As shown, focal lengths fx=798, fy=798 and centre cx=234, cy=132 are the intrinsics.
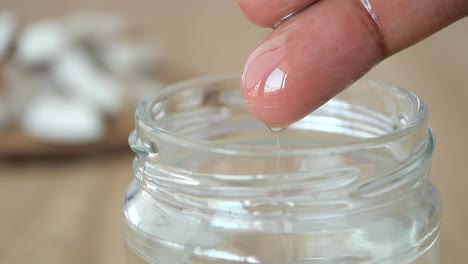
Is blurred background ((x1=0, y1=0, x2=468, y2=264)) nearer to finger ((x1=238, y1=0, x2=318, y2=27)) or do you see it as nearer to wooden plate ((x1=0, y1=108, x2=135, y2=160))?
wooden plate ((x1=0, y1=108, x2=135, y2=160))

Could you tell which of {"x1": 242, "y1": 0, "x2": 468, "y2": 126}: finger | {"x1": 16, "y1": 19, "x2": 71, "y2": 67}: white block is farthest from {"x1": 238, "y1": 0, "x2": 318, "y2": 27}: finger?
{"x1": 16, "y1": 19, "x2": 71, "y2": 67}: white block

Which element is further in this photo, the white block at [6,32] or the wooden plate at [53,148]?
the white block at [6,32]

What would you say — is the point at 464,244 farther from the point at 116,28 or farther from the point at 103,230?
the point at 116,28

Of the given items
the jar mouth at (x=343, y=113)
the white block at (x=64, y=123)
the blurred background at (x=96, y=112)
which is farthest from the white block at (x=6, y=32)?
the jar mouth at (x=343, y=113)

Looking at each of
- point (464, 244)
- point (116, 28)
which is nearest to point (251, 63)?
point (464, 244)

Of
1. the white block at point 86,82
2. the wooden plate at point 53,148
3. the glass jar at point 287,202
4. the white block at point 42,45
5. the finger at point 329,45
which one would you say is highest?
the finger at point 329,45

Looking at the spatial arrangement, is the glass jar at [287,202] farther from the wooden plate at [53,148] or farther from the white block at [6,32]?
the white block at [6,32]
